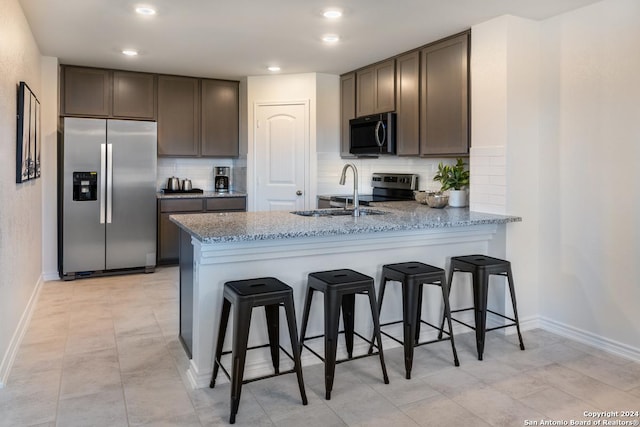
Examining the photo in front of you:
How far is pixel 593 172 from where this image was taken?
314cm

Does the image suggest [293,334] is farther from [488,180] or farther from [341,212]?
[488,180]

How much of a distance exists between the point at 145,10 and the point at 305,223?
193 cm

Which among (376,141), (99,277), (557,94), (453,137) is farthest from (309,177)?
(557,94)

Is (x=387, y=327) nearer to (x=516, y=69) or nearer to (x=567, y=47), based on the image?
(x=516, y=69)

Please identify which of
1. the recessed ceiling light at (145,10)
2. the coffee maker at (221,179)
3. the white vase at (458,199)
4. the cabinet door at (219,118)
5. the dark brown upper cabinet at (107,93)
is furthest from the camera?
the coffee maker at (221,179)

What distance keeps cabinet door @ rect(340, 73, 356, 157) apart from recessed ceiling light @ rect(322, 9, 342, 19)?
1727 millimetres

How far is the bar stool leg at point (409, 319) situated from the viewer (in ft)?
8.59

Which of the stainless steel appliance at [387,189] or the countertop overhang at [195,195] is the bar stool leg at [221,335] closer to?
the stainless steel appliance at [387,189]

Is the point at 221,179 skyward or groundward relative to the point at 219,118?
groundward

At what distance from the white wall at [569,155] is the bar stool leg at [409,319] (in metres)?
1.08

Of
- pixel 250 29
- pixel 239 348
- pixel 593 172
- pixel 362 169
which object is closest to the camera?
pixel 239 348

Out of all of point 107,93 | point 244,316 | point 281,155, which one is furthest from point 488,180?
point 107,93

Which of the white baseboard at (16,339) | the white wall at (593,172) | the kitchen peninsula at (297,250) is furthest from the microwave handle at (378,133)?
the white baseboard at (16,339)
